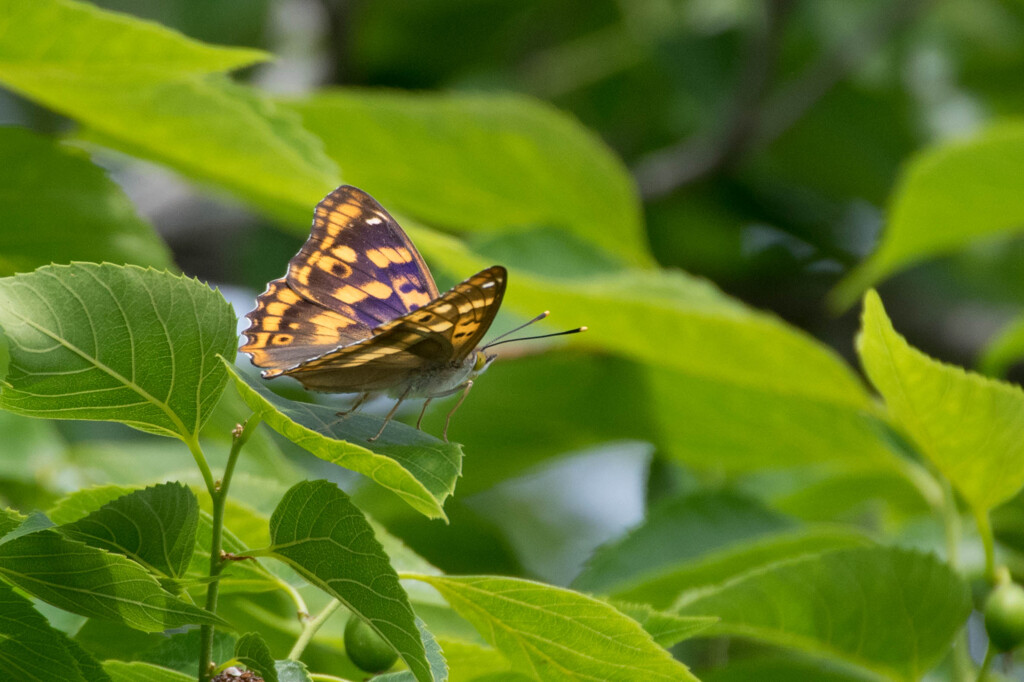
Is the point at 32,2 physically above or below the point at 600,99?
above

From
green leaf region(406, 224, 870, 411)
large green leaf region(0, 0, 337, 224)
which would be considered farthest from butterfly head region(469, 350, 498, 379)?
large green leaf region(0, 0, 337, 224)

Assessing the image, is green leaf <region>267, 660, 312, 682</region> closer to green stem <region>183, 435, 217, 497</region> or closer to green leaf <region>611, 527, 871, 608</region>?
green stem <region>183, 435, 217, 497</region>

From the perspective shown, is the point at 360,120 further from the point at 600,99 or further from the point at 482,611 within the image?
the point at 600,99

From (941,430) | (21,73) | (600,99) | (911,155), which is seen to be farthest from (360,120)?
(911,155)

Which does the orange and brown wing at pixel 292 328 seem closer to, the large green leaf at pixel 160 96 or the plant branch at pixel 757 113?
the large green leaf at pixel 160 96

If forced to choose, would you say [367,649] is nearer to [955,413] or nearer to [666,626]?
[666,626]
